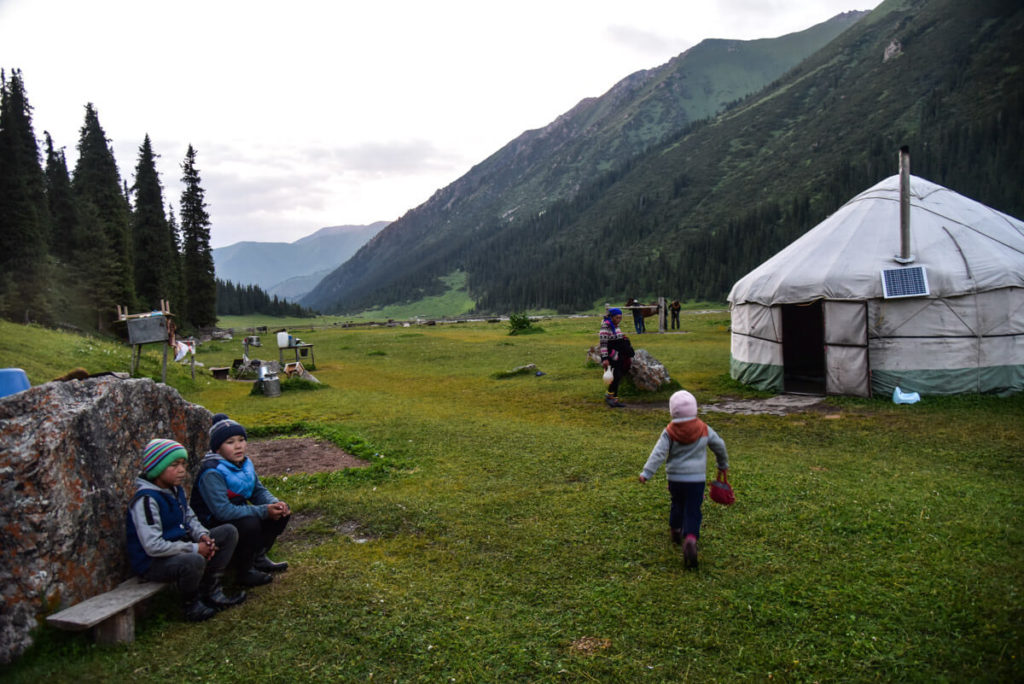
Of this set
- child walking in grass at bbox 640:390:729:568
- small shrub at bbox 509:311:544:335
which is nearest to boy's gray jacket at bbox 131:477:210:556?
child walking in grass at bbox 640:390:729:568

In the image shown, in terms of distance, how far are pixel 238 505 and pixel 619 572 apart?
350 centimetres

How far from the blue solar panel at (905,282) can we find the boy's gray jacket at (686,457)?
10.2m

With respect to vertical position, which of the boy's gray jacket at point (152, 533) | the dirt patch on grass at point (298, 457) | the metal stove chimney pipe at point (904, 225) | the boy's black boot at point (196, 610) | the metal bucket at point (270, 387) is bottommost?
the dirt patch on grass at point (298, 457)

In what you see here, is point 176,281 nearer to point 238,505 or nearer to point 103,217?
point 103,217

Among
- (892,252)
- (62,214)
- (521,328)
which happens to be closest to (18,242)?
(62,214)

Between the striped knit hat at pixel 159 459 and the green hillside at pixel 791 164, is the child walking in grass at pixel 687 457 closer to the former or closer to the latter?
the striped knit hat at pixel 159 459

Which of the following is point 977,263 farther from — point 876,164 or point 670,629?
point 876,164

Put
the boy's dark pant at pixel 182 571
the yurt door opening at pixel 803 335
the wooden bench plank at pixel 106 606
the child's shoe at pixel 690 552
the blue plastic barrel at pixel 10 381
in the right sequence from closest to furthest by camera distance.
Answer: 1. the wooden bench plank at pixel 106 606
2. the boy's dark pant at pixel 182 571
3. the child's shoe at pixel 690 552
4. the blue plastic barrel at pixel 10 381
5. the yurt door opening at pixel 803 335

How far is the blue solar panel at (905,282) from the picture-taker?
12953 mm

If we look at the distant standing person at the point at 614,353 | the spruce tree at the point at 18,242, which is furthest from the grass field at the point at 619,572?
the spruce tree at the point at 18,242

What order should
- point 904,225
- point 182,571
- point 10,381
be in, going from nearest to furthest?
point 182,571
point 10,381
point 904,225

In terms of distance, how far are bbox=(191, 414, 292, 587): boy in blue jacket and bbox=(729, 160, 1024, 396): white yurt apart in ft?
43.3

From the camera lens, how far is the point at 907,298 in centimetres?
1308

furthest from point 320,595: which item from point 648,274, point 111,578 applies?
point 648,274
